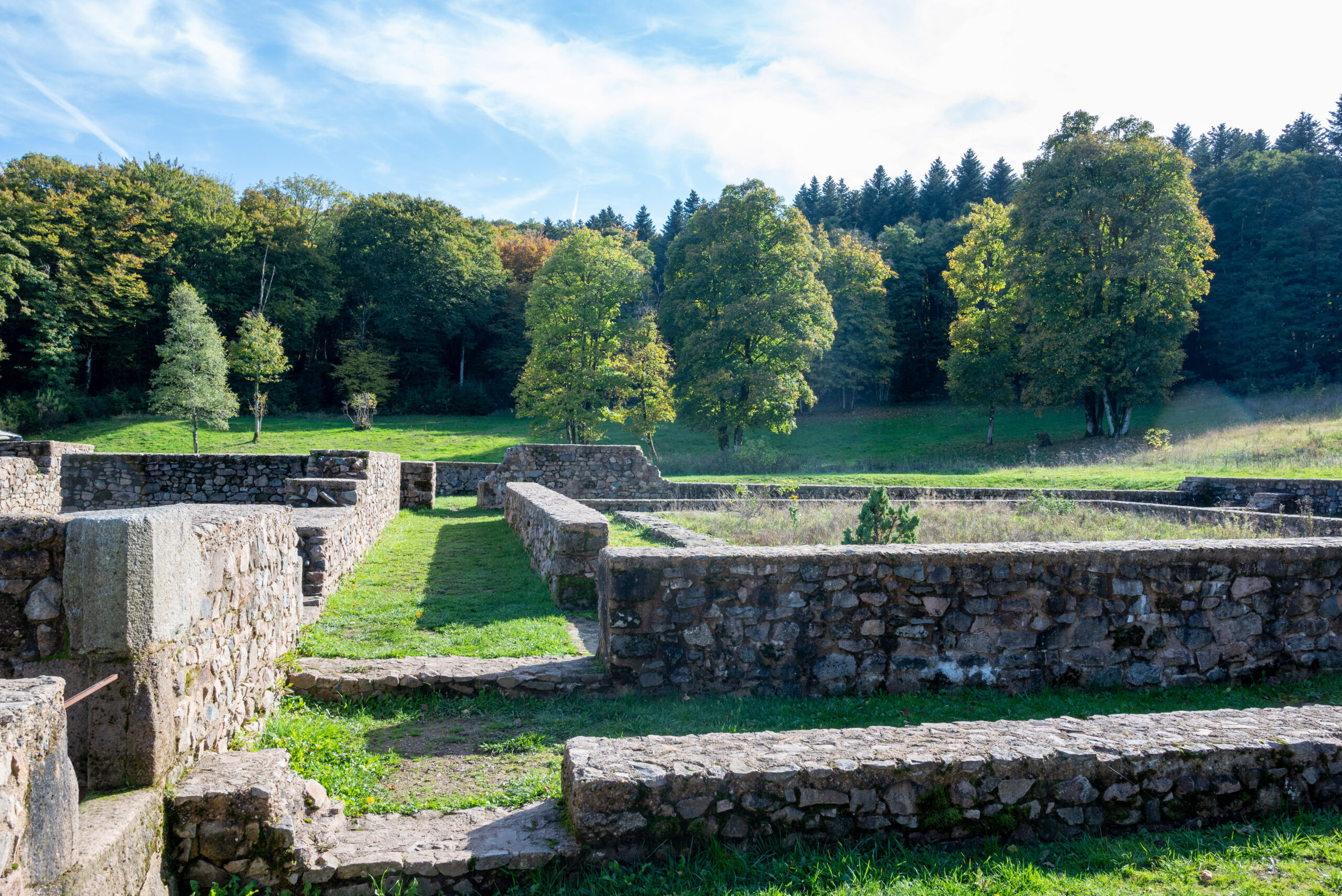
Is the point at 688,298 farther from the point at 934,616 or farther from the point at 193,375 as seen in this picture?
the point at 934,616

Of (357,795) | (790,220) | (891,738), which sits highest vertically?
(790,220)

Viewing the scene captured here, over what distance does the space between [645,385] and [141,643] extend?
29.4 m

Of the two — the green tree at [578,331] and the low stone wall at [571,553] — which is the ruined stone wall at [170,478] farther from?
the green tree at [578,331]

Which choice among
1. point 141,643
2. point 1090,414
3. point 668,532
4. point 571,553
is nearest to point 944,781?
point 141,643

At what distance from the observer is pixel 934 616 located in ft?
16.9

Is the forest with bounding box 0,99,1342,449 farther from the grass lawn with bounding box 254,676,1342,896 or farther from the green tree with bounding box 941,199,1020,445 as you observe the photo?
the grass lawn with bounding box 254,676,1342,896

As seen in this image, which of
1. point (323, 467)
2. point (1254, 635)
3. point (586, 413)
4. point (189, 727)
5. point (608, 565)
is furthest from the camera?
point (586, 413)

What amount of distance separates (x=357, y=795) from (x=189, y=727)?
84 cm

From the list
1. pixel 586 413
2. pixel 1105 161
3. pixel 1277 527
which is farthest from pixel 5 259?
pixel 1105 161

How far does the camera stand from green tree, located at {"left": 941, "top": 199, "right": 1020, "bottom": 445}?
3497 cm

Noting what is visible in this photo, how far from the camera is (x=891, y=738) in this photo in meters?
3.52

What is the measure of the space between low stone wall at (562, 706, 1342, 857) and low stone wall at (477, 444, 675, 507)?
14821 millimetres

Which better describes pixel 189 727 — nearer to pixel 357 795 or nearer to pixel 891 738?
pixel 357 795

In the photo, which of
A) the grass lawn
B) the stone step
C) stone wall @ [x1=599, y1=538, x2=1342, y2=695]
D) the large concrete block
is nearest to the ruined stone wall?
the stone step
